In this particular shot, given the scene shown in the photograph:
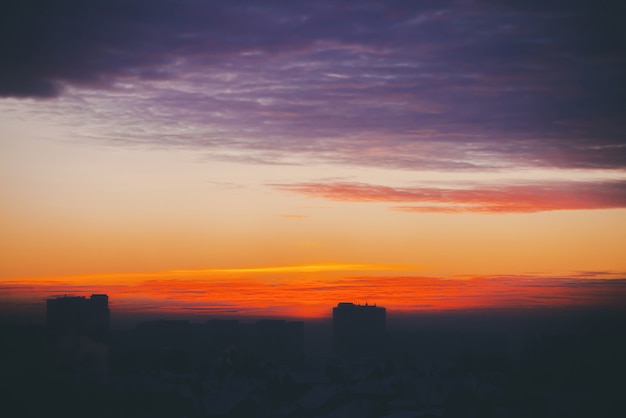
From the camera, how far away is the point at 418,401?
3281 cm

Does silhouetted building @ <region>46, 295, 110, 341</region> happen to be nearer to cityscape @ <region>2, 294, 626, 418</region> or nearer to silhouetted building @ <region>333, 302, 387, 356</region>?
cityscape @ <region>2, 294, 626, 418</region>

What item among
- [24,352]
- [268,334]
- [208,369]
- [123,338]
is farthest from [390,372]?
[123,338]

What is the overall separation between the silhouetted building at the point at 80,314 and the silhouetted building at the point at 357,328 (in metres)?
23.2

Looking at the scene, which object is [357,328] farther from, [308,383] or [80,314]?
Answer: [308,383]

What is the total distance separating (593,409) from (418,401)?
7528 millimetres

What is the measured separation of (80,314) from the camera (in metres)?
66.6

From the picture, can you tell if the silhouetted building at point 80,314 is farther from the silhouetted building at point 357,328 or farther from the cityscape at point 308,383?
the silhouetted building at point 357,328

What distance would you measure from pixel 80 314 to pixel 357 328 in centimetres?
2716

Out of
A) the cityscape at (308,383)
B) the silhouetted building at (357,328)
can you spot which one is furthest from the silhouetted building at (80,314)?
the silhouetted building at (357,328)

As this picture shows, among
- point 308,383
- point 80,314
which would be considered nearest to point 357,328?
point 80,314

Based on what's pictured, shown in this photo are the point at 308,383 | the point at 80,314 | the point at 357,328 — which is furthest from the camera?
the point at 357,328

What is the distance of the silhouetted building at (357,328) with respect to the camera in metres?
71.5

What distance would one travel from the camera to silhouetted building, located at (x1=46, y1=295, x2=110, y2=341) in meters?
64.3

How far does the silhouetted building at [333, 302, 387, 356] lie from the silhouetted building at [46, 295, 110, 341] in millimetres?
23231
